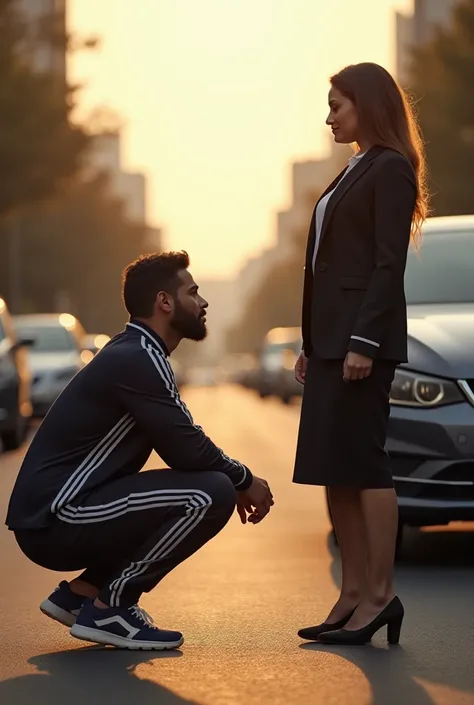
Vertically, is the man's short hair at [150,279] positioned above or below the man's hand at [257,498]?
above

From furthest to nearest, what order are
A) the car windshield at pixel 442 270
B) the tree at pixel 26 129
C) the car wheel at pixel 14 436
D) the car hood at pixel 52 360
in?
the tree at pixel 26 129 < the car hood at pixel 52 360 < the car wheel at pixel 14 436 < the car windshield at pixel 442 270

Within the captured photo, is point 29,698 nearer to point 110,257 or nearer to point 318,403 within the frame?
point 318,403

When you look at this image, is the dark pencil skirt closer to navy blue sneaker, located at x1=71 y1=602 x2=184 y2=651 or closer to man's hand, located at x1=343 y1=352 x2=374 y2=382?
man's hand, located at x1=343 y1=352 x2=374 y2=382

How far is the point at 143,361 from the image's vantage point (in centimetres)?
610

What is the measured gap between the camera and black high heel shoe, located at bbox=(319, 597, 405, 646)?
242 inches

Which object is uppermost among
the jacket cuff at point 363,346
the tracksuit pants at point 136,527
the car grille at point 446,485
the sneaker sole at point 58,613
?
the jacket cuff at point 363,346

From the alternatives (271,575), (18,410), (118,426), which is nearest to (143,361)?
(118,426)

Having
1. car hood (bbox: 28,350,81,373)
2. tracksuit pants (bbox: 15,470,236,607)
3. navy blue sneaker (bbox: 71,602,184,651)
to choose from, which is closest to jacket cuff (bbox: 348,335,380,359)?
tracksuit pants (bbox: 15,470,236,607)

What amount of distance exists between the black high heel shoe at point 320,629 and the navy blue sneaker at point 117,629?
54 centimetres

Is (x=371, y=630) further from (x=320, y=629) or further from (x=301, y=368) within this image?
(x=301, y=368)

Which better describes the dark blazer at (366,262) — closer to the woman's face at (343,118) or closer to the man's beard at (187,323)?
the woman's face at (343,118)

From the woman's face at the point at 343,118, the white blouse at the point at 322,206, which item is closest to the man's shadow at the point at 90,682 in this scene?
the white blouse at the point at 322,206

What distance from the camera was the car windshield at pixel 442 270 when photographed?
9242 millimetres

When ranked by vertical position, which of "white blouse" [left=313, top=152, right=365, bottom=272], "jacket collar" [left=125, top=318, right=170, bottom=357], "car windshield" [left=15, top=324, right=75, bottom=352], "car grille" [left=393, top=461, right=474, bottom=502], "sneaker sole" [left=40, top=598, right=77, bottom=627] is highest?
"white blouse" [left=313, top=152, right=365, bottom=272]
